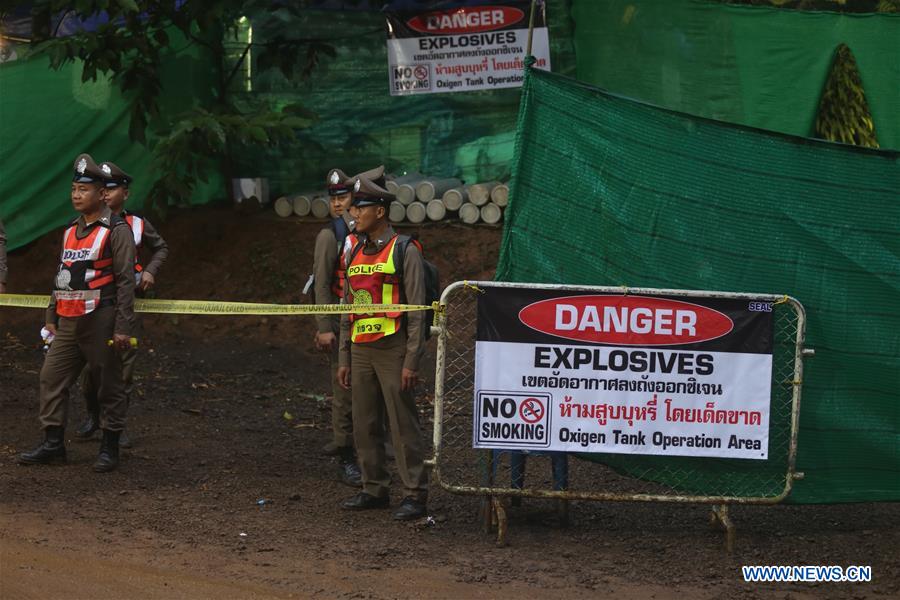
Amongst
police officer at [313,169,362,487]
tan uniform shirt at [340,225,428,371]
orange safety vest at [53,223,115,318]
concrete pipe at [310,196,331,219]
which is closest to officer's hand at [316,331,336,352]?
police officer at [313,169,362,487]

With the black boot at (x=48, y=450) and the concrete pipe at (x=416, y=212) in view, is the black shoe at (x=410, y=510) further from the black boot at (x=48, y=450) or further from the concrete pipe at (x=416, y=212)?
the concrete pipe at (x=416, y=212)

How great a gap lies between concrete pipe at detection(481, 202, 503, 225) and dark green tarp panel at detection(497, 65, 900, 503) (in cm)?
564

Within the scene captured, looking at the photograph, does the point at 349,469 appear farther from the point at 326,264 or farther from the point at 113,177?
the point at 113,177

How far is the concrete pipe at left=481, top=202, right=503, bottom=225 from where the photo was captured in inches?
504

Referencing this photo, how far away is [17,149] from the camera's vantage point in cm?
1314

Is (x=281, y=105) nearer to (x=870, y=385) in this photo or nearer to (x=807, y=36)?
(x=807, y=36)

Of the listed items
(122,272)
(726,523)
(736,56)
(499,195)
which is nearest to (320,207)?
(499,195)

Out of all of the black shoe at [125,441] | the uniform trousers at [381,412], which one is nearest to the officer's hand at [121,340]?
the black shoe at [125,441]

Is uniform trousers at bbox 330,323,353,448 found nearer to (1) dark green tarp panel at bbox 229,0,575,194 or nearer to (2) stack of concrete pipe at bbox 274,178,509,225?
(2) stack of concrete pipe at bbox 274,178,509,225

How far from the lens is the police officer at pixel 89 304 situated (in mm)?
7965

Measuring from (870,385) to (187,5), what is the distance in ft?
26.0

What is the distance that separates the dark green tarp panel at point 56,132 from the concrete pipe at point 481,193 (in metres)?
3.13

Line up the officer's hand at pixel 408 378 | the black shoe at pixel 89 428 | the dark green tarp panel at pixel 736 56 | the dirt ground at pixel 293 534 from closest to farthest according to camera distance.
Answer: the dirt ground at pixel 293 534 → the officer's hand at pixel 408 378 → the black shoe at pixel 89 428 → the dark green tarp panel at pixel 736 56

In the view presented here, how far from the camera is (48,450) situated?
8.20 meters
